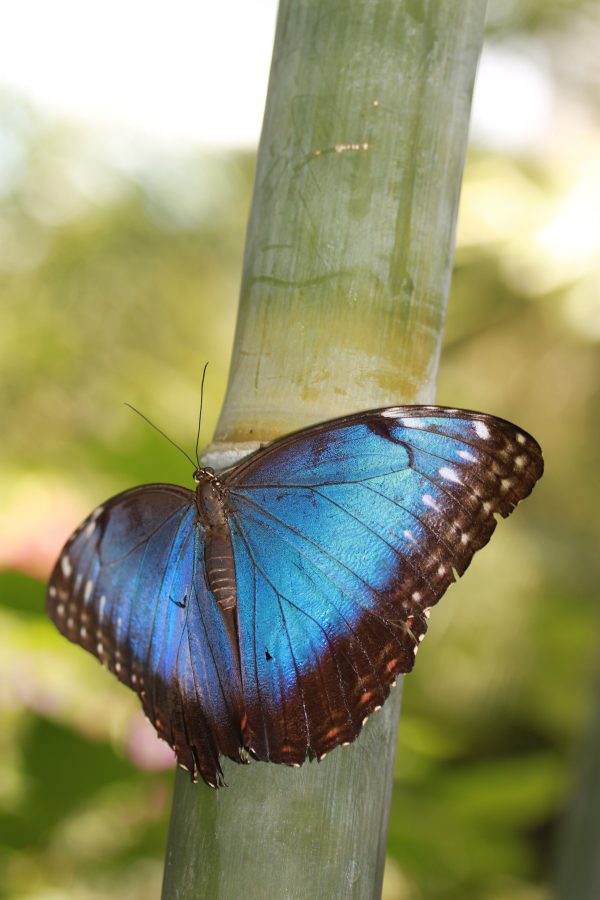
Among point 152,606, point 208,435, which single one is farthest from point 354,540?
point 208,435

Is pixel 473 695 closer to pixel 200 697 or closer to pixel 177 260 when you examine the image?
pixel 177 260

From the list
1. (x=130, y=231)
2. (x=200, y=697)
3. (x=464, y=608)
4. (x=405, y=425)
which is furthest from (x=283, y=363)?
(x=130, y=231)

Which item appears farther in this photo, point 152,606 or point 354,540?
point 152,606

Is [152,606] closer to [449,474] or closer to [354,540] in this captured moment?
[354,540]

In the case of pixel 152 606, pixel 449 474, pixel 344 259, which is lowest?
pixel 152 606

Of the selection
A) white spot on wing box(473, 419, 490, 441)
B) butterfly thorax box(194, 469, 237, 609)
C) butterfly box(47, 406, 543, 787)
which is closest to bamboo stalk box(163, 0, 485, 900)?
butterfly box(47, 406, 543, 787)

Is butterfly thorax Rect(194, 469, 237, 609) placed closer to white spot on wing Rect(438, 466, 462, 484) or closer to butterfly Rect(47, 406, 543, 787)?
butterfly Rect(47, 406, 543, 787)
